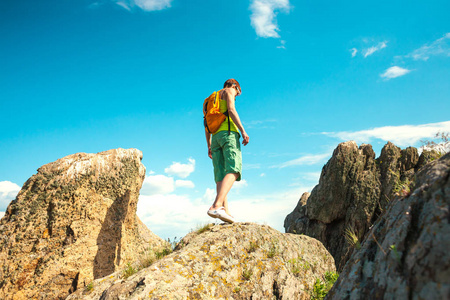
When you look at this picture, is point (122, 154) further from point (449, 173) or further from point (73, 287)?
point (449, 173)

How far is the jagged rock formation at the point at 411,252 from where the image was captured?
7.24ft

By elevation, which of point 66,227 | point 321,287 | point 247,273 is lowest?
point 321,287

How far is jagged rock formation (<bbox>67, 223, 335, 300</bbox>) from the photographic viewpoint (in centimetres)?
460

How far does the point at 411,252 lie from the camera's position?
2.48 meters

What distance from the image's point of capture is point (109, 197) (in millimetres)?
7852

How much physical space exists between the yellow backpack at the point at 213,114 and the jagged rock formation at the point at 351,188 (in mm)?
11366

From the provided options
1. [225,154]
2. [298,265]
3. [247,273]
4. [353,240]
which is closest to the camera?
[353,240]

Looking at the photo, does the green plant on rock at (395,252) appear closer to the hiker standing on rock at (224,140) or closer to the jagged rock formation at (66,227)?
the hiker standing on rock at (224,140)

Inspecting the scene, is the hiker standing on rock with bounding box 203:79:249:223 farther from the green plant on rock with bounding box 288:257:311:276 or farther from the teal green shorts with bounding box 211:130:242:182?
the green plant on rock with bounding box 288:257:311:276

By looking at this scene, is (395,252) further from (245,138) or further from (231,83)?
(231,83)

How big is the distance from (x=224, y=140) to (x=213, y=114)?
Result: 711 millimetres

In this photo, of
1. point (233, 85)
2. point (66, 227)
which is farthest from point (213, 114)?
point (66, 227)

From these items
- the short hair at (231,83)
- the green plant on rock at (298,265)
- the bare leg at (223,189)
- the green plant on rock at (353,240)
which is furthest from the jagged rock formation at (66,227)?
the green plant on rock at (353,240)

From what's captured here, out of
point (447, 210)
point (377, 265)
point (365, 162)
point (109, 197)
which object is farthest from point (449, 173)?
point (365, 162)
